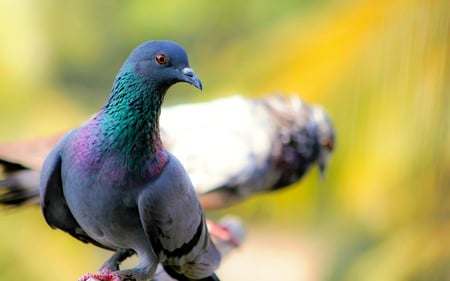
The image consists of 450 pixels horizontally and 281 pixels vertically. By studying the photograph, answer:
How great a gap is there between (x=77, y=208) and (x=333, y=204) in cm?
332

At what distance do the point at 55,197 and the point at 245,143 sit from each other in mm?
1607

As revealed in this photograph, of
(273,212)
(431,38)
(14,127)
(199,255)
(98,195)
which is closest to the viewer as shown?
(98,195)

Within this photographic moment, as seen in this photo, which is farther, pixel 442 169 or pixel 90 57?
pixel 90 57

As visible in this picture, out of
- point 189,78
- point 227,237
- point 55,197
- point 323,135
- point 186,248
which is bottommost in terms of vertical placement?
point 227,237

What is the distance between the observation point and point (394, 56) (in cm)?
320

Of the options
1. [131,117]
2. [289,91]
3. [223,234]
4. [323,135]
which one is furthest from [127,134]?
[289,91]

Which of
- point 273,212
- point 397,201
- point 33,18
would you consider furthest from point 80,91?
point 397,201

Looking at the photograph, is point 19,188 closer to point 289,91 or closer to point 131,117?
point 131,117

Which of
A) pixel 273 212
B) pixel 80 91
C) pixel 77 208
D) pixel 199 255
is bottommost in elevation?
pixel 273 212

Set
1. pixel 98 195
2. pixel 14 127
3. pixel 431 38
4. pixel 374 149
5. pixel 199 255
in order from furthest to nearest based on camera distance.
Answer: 1. pixel 14 127
2. pixel 374 149
3. pixel 431 38
4. pixel 199 255
5. pixel 98 195

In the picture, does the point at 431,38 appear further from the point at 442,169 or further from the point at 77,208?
the point at 77,208

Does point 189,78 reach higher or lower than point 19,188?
higher

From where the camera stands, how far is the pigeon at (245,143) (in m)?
2.81

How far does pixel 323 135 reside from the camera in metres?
3.22
